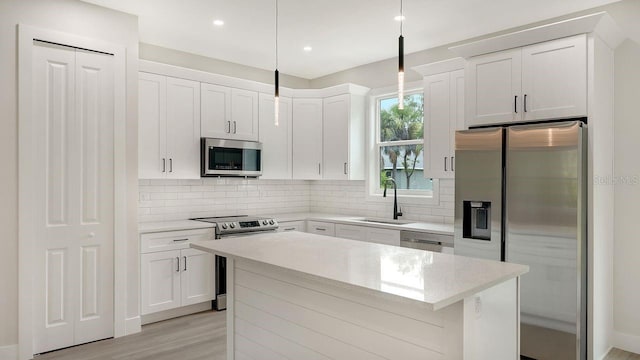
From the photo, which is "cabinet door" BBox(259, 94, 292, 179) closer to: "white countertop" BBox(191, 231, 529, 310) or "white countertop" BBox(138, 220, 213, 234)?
"white countertop" BBox(138, 220, 213, 234)

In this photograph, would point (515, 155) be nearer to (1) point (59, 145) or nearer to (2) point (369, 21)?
(2) point (369, 21)

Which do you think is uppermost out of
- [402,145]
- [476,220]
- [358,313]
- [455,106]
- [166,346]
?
[455,106]

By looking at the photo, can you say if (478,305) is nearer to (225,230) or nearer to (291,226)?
(225,230)

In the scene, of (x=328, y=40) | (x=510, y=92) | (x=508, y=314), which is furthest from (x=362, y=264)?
(x=328, y=40)

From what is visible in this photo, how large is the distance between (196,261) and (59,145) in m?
1.68

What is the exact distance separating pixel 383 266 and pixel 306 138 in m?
3.58

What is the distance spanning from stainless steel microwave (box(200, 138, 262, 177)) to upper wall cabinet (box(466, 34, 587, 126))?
2.52 metres

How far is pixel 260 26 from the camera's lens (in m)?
4.12

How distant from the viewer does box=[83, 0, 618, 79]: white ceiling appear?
3.58 meters

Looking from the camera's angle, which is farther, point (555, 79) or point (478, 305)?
point (555, 79)

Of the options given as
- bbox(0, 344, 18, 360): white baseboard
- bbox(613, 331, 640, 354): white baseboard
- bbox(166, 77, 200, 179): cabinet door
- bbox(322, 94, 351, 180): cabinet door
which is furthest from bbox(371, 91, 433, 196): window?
bbox(0, 344, 18, 360): white baseboard

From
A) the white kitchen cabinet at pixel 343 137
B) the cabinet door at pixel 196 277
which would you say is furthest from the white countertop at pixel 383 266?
the white kitchen cabinet at pixel 343 137

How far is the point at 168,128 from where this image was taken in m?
4.46

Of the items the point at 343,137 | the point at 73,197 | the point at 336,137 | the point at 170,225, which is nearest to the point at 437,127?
the point at 343,137
